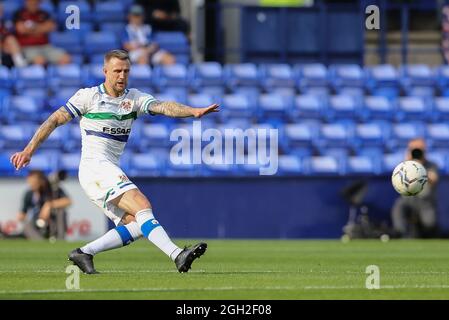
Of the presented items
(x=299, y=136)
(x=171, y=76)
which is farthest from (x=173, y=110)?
(x=171, y=76)

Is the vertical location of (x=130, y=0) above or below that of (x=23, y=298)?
above

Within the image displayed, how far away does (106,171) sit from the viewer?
38.2ft

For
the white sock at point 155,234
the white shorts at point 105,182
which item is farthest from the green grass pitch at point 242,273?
the white shorts at point 105,182

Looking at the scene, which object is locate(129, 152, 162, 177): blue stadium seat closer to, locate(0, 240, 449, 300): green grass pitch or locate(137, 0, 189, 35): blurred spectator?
locate(0, 240, 449, 300): green grass pitch

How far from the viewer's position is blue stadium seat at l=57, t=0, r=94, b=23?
2536 centimetres

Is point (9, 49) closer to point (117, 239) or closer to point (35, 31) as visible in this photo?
point (35, 31)

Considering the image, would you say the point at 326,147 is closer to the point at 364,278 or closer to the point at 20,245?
the point at 20,245

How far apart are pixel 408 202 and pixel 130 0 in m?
7.81

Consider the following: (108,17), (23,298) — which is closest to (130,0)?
(108,17)

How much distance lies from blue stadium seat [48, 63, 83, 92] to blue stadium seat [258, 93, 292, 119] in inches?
140

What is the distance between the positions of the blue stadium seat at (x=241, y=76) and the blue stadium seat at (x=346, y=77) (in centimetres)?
156

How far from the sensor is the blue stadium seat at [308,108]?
79.5ft

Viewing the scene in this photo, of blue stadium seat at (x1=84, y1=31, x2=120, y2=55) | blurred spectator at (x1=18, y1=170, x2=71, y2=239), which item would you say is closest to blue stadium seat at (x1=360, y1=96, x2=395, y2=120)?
blue stadium seat at (x1=84, y1=31, x2=120, y2=55)
